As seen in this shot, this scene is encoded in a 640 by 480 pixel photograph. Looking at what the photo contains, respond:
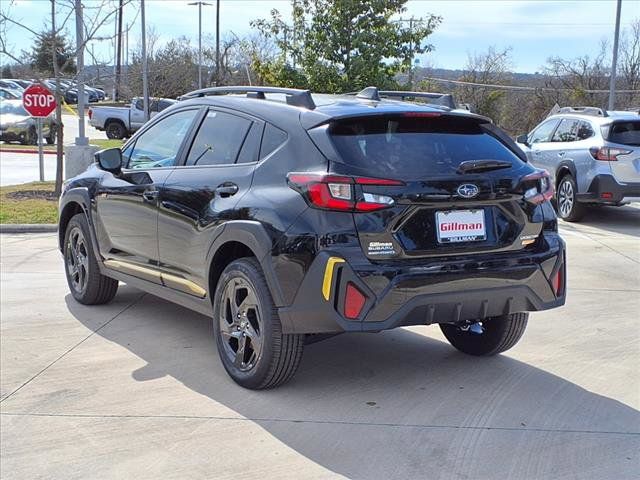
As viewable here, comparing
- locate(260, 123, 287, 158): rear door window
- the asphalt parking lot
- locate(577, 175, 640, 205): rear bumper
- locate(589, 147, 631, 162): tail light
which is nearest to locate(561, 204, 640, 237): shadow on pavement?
locate(577, 175, 640, 205): rear bumper

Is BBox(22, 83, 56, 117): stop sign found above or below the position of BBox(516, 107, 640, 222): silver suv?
above

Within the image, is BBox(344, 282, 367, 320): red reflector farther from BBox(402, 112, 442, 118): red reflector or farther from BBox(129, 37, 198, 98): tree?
BBox(129, 37, 198, 98): tree

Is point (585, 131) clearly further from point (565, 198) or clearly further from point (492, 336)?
point (492, 336)

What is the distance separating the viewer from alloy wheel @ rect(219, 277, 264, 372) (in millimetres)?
4543

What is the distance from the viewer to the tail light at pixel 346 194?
4.08 metres

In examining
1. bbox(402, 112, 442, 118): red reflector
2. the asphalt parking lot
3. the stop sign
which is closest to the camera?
the asphalt parking lot

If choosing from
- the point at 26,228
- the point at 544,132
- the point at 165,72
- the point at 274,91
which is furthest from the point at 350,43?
the point at 165,72

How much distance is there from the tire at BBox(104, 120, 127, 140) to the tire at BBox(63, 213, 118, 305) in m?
25.9

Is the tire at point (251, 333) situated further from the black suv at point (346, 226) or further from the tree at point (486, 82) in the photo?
the tree at point (486, 82)

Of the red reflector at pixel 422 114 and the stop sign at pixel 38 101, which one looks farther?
the stop sign at pixel 38 101

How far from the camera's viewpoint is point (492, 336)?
5207 mm

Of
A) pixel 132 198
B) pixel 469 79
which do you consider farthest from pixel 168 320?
pixel 469 79

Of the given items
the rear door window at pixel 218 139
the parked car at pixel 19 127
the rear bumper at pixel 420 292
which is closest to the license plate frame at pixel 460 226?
the rear bumper at pixel 420 292

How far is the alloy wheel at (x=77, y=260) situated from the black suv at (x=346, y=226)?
1492 millimetres
